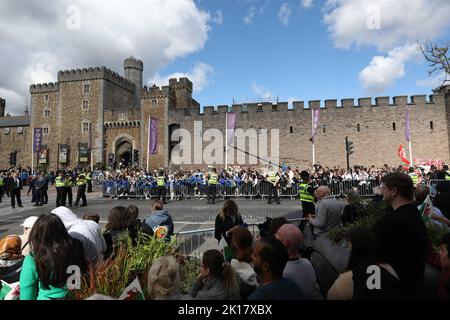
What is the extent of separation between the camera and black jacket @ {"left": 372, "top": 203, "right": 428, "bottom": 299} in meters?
2.72

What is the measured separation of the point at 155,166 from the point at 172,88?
39.5 feet

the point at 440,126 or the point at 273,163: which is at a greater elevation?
the point at 440,126

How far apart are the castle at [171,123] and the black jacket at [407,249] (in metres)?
30.0

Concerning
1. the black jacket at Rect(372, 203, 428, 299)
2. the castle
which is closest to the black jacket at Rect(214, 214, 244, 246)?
the black jacket at Rect(372, 203, 428, 299)

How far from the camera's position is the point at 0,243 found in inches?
155

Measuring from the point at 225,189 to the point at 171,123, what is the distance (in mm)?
20300

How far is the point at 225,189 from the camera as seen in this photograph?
18078 mm

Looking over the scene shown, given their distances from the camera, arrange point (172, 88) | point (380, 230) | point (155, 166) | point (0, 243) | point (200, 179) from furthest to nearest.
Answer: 1. point (172, 88)
2. point (155, 166)
3. point (200, 179)
4. point (0, 243)
5. point (380, 230)

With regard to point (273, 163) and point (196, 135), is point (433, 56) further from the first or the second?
point (196, 135)

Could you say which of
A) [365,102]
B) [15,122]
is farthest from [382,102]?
[15,122]

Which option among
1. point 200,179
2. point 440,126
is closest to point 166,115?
point 200,179

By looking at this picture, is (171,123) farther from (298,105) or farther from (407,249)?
(407,249)

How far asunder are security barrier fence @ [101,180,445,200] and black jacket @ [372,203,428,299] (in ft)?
44.5

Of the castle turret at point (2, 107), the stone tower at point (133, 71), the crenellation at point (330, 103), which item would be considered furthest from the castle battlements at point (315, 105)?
the castle turret at point (2, 107)
